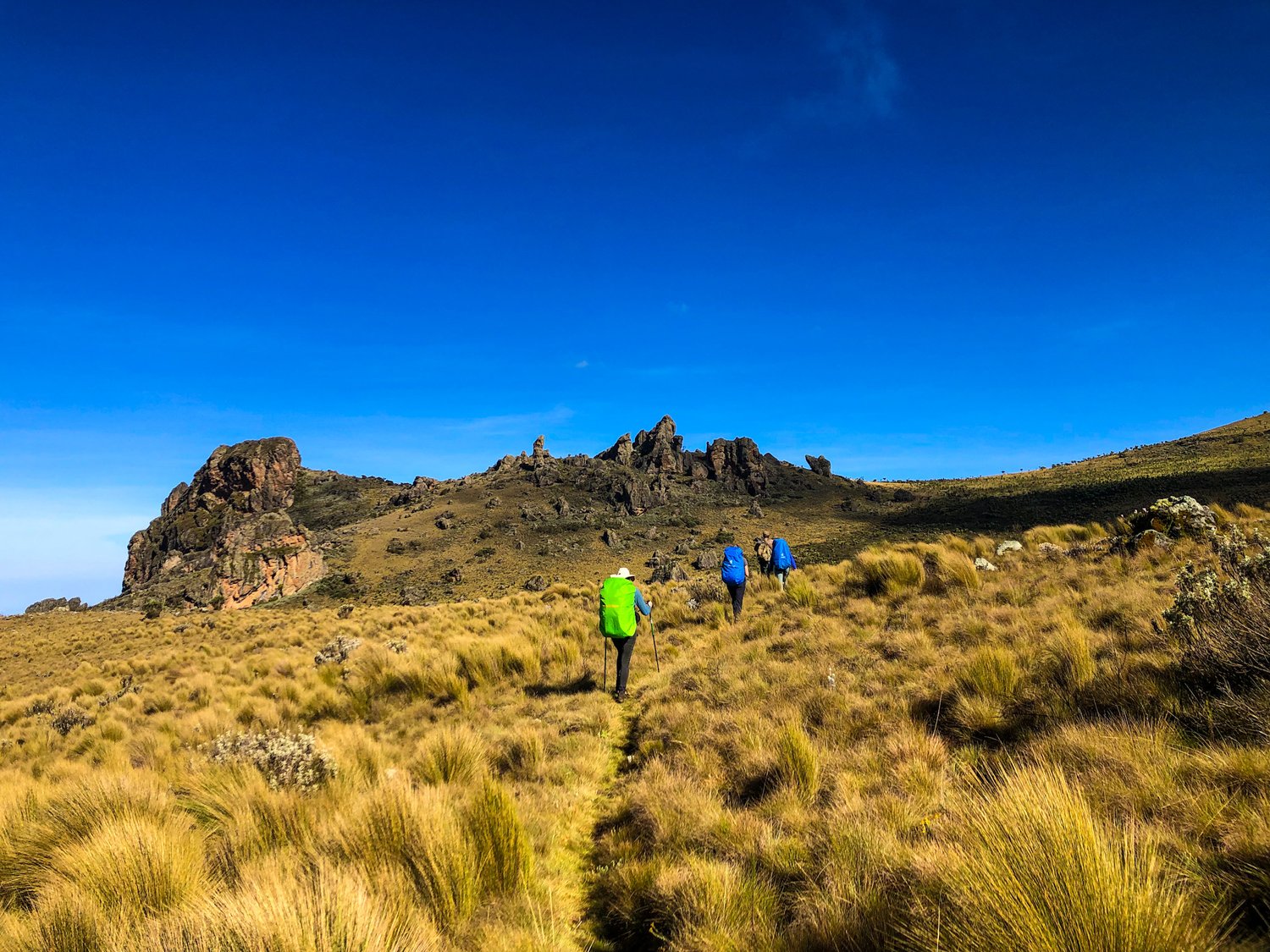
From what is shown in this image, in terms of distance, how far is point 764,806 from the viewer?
426 cm

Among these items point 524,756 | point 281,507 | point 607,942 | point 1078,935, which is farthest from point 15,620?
point 1078,935

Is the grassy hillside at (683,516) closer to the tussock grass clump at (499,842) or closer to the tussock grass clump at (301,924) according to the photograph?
the tussock grass clump at (499,842)

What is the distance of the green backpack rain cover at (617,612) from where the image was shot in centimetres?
877

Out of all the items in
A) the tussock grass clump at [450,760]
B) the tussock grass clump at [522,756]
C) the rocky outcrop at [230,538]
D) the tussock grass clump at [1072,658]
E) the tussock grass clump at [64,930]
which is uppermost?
the rocky outcrop at [230,538]

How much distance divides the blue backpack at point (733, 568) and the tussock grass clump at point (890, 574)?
2653 mm

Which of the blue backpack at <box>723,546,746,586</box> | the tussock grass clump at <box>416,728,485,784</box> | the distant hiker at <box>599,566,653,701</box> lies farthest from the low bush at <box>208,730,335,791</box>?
the blue backpack at <box>723,546,746,586</box>

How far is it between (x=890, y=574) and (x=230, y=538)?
189 ft

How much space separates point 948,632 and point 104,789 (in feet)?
30.5

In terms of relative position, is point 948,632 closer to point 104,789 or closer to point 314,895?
point 314,895

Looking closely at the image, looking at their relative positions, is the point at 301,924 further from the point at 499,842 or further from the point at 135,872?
the point at 135,872

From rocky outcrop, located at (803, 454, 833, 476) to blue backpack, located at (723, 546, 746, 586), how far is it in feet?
265

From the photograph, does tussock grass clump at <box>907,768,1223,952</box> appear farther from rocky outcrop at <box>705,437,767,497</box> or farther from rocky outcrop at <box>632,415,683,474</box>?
rocky outcrop at <box>632,415,683,474</box>

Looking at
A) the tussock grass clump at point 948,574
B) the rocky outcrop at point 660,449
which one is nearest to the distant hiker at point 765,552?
the tussock grass clump at point 948,574

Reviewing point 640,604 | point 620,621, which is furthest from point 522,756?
point 640,604
